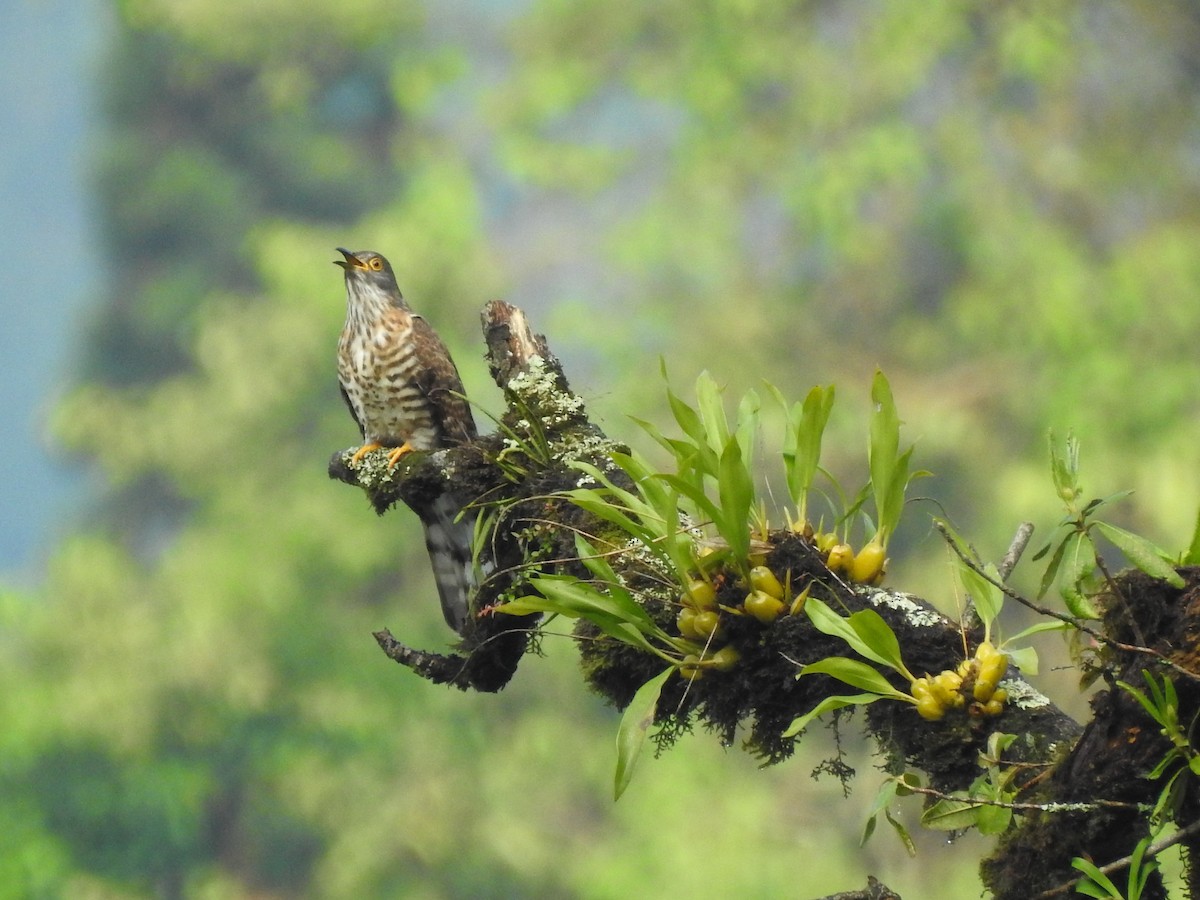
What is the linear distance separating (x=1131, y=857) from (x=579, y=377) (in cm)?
871

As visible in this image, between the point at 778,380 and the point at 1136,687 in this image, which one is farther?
the point at 778,380

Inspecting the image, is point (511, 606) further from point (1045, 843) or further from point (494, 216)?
point (494, 216)

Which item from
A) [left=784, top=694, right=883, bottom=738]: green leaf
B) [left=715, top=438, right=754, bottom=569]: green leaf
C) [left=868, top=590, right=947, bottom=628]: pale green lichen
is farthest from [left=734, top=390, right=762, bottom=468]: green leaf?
[left=784, top=694, right=883, bottom=738]: green leaf

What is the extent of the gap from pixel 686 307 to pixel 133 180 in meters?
6.26

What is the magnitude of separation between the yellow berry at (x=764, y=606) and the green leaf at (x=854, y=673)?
0.45ft

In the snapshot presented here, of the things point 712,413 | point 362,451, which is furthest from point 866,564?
point 362,451

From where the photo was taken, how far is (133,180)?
1395 centimetres

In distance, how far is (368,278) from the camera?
3740mm

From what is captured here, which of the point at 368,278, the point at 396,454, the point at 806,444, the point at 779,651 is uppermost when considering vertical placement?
the point at 368,278

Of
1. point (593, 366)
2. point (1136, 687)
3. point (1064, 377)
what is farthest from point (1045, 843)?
point (593, 366)

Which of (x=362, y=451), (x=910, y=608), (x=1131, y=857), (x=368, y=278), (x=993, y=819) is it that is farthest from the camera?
(x=368, y=278)

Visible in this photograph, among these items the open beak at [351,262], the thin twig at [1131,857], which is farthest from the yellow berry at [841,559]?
the open beak at [351,262]

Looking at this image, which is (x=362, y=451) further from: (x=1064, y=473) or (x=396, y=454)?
(x=1064, y=473)

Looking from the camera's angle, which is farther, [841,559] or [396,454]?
[396,454]
